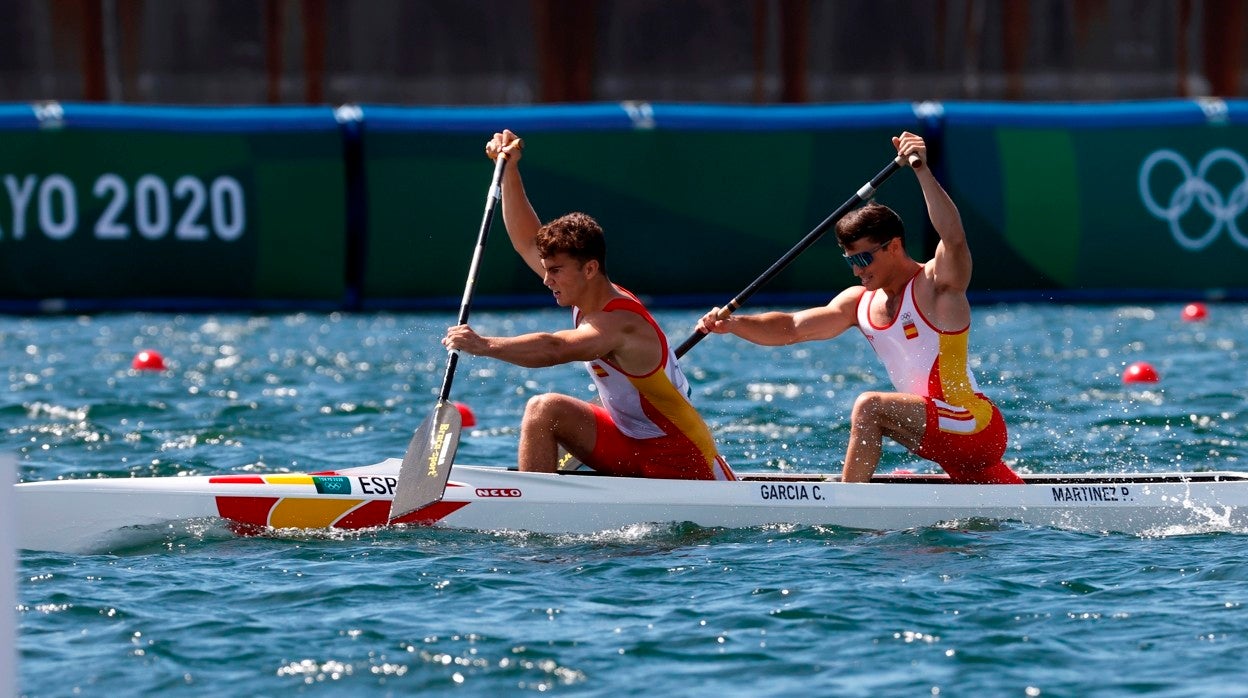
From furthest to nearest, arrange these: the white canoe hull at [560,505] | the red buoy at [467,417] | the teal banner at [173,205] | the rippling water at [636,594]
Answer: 1. the teal banner at [173,205]
2. the red buoy at [467,417]
3. the white canoe hull at [560,505]
4. the rippling water at [636,594]

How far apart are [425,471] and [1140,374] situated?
19.8 feet

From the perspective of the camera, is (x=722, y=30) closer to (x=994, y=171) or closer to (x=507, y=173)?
(x=994, y=171)

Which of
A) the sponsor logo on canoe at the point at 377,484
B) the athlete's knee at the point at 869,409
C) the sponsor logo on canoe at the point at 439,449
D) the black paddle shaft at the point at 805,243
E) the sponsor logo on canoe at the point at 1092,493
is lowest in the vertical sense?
the sponsor logo on canoe at the point at 1092,493

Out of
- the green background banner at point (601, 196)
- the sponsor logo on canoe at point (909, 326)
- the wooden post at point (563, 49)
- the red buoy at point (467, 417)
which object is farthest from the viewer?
the wooden post at point (563, 49)

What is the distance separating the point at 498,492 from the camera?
724 centimetres

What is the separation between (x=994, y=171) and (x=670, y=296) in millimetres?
2758

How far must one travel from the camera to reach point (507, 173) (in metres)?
8.02

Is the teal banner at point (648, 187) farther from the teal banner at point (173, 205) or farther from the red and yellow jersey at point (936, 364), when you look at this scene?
the red and yellow jersey at point (936, 364)

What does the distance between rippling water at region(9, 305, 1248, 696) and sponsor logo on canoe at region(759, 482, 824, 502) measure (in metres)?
0.14

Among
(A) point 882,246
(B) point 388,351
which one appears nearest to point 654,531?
(A) point 882,246

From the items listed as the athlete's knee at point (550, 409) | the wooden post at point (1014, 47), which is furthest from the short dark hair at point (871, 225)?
the wooden post at point (1014, 47)

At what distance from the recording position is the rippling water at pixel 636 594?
17.7 feet

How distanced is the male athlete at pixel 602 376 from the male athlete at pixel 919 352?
650 millimetres

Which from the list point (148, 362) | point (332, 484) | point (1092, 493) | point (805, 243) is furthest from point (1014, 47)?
point (332, 484)
